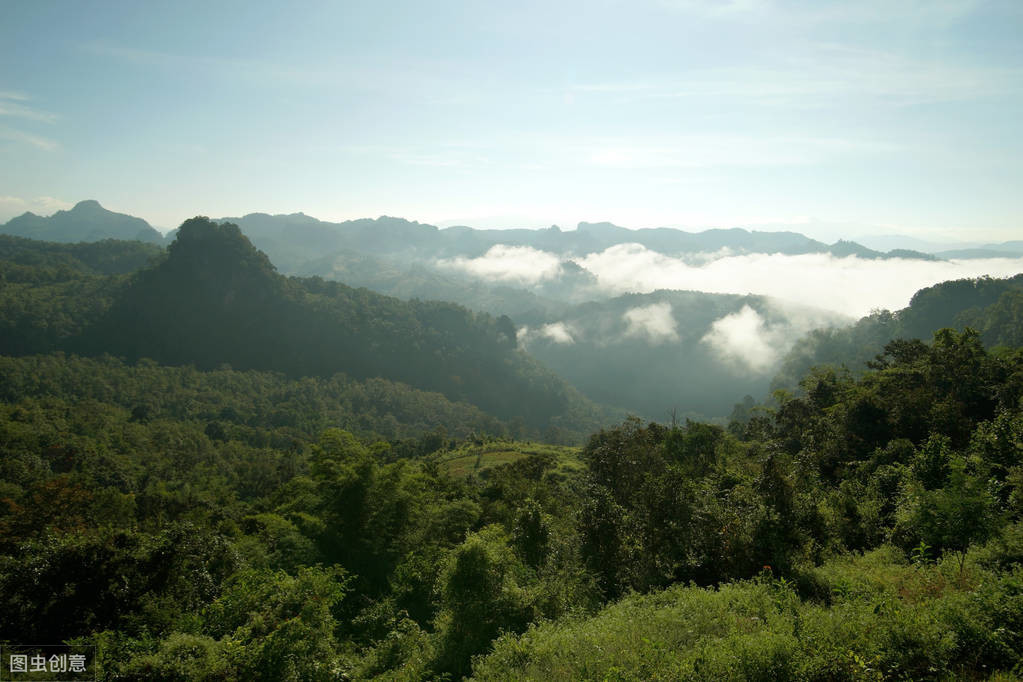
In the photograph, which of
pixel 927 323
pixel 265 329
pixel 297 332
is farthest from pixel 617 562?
pixel 927 323

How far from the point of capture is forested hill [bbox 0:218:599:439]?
11650cm

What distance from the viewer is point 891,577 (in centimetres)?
1108

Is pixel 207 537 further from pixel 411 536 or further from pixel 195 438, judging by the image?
pixel 195 438

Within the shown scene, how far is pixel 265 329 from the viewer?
135875 mm

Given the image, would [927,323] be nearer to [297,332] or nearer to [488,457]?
[488,457]

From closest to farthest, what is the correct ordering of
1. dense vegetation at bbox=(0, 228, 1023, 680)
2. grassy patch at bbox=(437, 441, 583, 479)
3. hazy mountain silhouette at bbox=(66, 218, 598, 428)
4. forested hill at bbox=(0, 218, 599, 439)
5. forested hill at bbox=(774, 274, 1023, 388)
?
dense vegetation at bbox=(0, 228, 1023, 680) < grassy patch at bbox=(437, 441, 583, 479) < forested hill at bbox=(774, 274, 1023, 388) < forested hill at bbox=(0, 218, 599, 439) < hazy mountain silhouette at bbox=(66, 218, 598, 428)

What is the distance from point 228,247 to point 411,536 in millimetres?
141635

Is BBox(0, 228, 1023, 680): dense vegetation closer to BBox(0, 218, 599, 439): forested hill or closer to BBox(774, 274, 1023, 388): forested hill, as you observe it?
BBox(774, 274, 1023, 388): forested hill

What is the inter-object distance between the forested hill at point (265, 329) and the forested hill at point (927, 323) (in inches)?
2768

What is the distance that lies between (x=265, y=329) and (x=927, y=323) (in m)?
174

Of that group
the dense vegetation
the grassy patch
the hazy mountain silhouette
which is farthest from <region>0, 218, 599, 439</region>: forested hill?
the dense vegetation

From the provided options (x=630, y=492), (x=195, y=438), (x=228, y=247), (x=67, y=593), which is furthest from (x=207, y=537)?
(x=228, y=247)

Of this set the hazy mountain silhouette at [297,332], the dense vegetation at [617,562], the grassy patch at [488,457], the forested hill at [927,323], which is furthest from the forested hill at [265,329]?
the dense vegetation at [617,562]

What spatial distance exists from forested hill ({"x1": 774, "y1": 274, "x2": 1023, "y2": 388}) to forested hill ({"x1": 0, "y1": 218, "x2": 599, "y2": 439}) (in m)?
70.3
